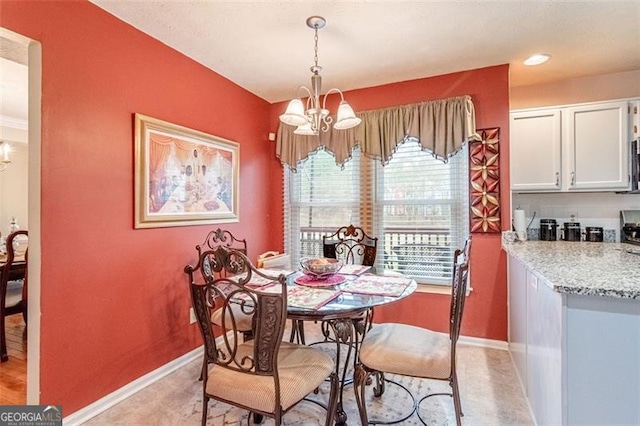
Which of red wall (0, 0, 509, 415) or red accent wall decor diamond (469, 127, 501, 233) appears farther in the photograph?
red accent wall decor diamond (469, 127, 501, 233)

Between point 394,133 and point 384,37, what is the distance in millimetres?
973

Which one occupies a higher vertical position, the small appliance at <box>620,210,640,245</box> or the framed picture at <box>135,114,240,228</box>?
the framed picture at <box>135,114,240,228</box>

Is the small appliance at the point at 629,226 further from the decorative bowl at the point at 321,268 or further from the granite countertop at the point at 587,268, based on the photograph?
the decorative bowl at the point at 321,268

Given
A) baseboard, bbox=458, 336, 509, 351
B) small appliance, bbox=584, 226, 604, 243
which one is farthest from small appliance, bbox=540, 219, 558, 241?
baseboard, bbox=458, 336, 509, 351

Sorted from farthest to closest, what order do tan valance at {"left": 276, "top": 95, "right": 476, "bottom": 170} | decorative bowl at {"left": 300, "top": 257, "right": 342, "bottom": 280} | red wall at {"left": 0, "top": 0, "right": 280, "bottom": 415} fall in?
tan valance at {"left": 276, "top": 95, "right": 476, "bottom": 170}, decorative bowl at {"left": 300, "top": 257, "right": 342, "bottom": 280}, red wall at {"left": 0, "top": 0, "right": 280, "bottom": 415}

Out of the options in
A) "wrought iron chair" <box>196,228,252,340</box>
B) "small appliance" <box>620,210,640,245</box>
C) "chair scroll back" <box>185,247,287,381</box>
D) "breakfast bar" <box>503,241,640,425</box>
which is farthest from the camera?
"small appliance" <box>620,210,640,245</box>

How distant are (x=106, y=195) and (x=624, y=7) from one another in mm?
3533

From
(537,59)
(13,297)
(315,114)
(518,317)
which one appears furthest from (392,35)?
(13,297)

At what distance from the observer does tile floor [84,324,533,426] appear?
190 cm

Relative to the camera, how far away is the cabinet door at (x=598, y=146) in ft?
9.00

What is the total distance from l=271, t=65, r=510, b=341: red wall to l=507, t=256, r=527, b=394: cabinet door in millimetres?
169

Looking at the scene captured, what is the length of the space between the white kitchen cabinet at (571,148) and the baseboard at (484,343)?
1.39m

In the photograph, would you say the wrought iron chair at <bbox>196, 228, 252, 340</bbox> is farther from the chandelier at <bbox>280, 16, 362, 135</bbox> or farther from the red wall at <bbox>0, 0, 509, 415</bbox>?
the chandelier at <bbox>280, 16, 362, 135</bbox>
